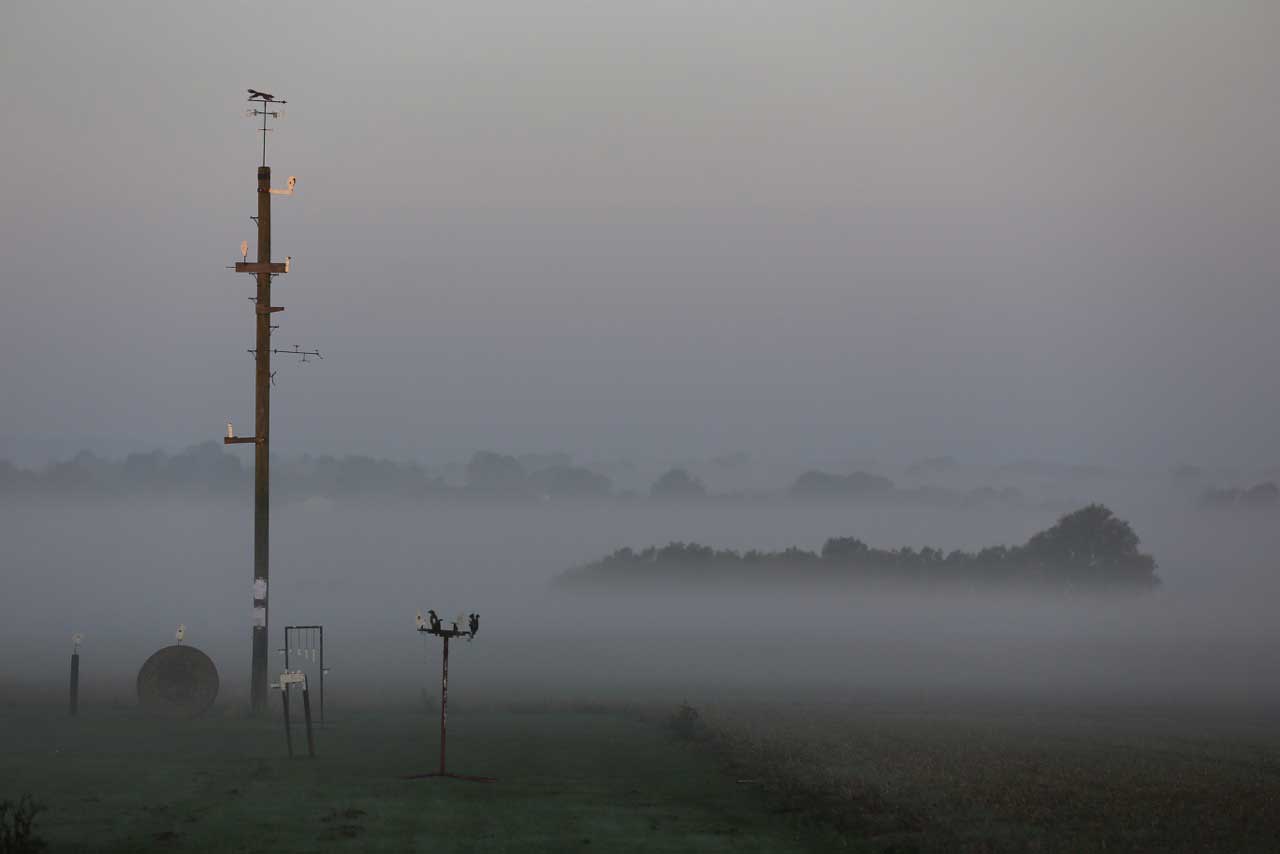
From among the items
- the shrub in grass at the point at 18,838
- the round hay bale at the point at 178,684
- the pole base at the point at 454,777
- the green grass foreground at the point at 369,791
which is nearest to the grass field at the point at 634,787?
the green grass foreground at the point at 369,791

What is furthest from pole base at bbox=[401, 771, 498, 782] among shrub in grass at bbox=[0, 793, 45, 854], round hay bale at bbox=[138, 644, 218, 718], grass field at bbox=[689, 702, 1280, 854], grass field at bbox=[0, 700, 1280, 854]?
round hay bale at bbox=[138, 644, 218, 718]

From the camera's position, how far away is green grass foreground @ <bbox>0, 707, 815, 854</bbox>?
19266 mm

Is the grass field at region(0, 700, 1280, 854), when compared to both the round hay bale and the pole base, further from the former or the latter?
the round hay bale

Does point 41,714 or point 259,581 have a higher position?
point 259,581

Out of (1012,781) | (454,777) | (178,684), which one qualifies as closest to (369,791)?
(454,777)

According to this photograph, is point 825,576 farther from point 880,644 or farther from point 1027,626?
point 880,644

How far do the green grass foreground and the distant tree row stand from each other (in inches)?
5010

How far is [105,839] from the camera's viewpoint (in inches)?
739

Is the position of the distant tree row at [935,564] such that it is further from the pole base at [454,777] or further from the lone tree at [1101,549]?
the pole base at [454,777]

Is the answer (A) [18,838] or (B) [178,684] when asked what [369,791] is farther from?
(B) [178,684]

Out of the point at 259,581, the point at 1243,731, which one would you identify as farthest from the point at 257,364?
the point at 1243,731

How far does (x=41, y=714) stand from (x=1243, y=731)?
110 ft

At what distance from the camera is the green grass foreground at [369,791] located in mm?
19266

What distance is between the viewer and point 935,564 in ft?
549
